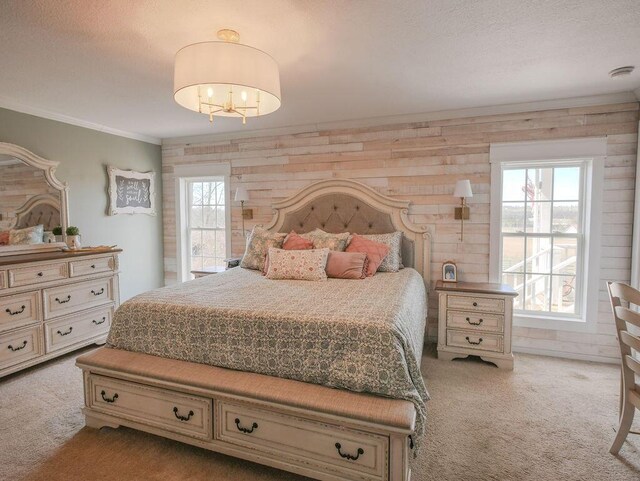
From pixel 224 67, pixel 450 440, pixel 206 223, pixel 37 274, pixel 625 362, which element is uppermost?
pixel 224 67

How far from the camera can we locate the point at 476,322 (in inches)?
123

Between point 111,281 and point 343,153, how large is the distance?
286 cm

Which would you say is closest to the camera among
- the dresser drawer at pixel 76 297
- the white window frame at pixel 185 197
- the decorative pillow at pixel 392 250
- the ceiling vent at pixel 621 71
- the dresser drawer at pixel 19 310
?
the ceiling vent at pixel 621 71

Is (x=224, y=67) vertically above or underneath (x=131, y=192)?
above

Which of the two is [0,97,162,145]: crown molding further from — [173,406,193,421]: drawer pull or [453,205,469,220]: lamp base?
[453,205,469,220]: lamp base

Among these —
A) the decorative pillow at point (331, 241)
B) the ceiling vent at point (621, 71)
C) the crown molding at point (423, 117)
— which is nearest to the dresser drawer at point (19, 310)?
the decorative pillow at point (331, 241)

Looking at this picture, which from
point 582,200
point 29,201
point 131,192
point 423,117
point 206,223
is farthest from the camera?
point 206,223

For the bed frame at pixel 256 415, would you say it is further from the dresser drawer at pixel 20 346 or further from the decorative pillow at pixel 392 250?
the decorative pillow at pixel 392 250

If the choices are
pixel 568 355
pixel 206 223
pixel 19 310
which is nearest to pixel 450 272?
pixel 568 355

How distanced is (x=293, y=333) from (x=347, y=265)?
130 cm

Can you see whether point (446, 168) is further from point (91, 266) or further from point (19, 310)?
point (19, 310)

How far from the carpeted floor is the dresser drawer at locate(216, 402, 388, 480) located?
0.66ft

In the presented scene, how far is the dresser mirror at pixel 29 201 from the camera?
315 centimetres

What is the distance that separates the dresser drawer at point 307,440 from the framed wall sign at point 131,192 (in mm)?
3341
